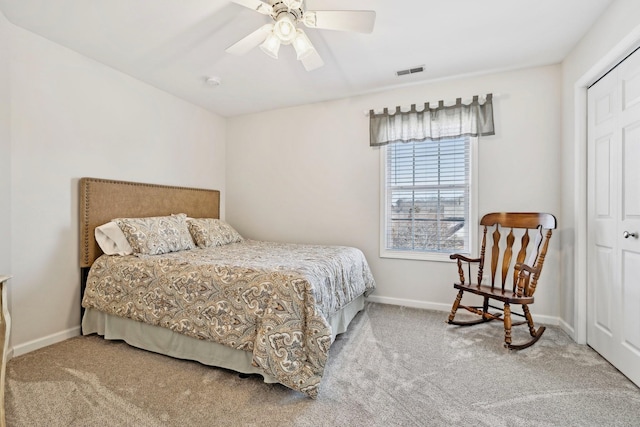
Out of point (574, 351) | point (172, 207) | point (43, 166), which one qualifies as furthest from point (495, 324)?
point (43, 166)

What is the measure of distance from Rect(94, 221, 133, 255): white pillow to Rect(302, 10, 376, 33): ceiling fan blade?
89.3 inches

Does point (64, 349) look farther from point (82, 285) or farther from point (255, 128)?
point (255, 128)

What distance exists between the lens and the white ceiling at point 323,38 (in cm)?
198

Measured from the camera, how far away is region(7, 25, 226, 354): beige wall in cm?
217

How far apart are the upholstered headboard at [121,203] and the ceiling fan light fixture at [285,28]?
2.08 m

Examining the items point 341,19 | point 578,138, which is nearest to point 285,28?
point 341,19

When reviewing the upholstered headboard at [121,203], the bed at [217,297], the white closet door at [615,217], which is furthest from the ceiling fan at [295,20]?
the upholstered headboard at [121,203]

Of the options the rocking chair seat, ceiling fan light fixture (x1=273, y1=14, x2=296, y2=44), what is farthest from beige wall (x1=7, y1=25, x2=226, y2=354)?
the rocking chair seat

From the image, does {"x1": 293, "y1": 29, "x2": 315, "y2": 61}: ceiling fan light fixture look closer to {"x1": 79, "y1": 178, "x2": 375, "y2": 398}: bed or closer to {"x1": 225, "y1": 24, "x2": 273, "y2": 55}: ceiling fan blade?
{"x1": 225, "y1": 24, "x2": 273, "y2": 55}: ceiling fan blade

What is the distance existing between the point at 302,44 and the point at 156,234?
203 cm

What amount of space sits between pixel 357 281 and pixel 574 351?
1.70 metres

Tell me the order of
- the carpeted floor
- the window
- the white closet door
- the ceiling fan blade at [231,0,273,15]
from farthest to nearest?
the window → the white closet door → the ceiling fan blade at [231,0,273,15] → the carpeted floor

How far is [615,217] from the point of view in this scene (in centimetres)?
197

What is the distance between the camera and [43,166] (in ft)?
7.55
